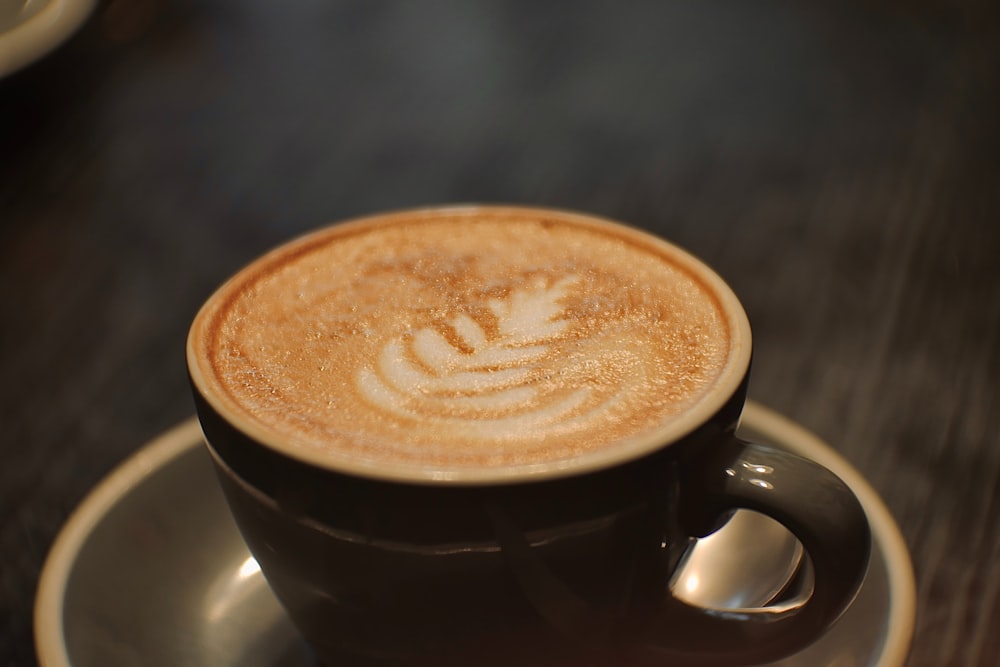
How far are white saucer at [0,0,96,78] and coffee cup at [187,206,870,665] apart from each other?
0.24 meters

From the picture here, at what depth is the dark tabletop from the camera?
2.29 feet

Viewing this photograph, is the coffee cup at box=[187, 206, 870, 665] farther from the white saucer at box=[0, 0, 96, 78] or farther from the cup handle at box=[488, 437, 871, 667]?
the white saucer at box=[0, 0, 96, 78]

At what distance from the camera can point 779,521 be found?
0.44 meters

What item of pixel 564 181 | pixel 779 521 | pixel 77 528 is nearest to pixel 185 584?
pixel 77 528

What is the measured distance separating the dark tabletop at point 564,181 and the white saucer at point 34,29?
25cm

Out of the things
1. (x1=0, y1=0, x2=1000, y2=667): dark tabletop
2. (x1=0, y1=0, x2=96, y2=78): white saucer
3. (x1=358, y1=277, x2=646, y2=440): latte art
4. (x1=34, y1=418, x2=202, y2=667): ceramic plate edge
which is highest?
(x1=0, y1=0, x2=96, y2=78): white saucer

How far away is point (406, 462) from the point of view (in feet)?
1.36

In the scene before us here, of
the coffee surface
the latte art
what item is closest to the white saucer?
the coffee surface

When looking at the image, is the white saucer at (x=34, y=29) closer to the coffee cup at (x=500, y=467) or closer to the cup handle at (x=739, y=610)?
the coffee cup at (x=500, y=467)

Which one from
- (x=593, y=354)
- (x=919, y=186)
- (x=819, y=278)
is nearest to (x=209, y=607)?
(x=593, y=354)

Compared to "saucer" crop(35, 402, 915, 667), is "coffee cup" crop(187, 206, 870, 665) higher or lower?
higher

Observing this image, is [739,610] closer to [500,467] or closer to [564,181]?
[500,467]

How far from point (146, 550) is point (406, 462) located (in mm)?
239

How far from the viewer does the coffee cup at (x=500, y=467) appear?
415 mm
